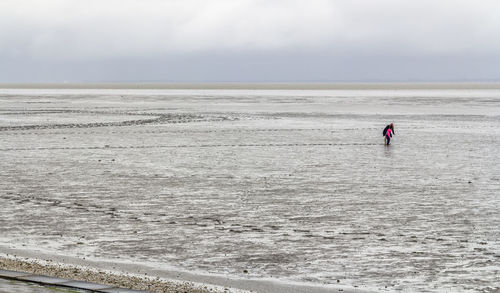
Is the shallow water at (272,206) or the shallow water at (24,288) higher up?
the shallow water at (24,288)

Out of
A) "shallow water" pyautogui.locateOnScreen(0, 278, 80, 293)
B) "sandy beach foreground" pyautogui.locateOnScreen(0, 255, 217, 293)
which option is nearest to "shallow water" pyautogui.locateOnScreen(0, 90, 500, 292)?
"sandy beach foreground" pyautogui.locateOnScreen(0, 255, 217, 293)

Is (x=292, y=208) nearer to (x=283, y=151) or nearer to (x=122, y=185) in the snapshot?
(x=122, y=185)

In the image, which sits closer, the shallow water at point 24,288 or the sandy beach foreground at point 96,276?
the shallow water at point 24,288

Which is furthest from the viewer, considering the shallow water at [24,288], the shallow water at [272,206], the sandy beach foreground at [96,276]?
the shallow water at [272,206]

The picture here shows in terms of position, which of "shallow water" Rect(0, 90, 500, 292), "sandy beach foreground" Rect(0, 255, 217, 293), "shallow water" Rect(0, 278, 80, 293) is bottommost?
"shallow water" Rect(0, 90, 500, 292)

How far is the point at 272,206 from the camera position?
1574 centimetres

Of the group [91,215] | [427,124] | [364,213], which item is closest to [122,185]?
[91,215]

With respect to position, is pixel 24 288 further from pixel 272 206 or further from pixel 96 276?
pixel 272 206

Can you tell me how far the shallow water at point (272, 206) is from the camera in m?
11.1

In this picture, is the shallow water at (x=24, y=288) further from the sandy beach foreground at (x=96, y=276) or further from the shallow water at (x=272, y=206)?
the shallow water at (x=272, y=206)

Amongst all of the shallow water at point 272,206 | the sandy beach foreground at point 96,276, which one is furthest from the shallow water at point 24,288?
the shallow water at point 272,206

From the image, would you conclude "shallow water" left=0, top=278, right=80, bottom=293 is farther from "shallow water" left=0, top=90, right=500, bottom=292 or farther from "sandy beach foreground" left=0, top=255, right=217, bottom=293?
"shallow water" left=0, top=90, right=500, bottom=292

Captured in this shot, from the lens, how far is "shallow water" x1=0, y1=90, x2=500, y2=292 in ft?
36.5

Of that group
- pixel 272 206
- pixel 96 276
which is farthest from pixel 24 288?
pixel 272 206
